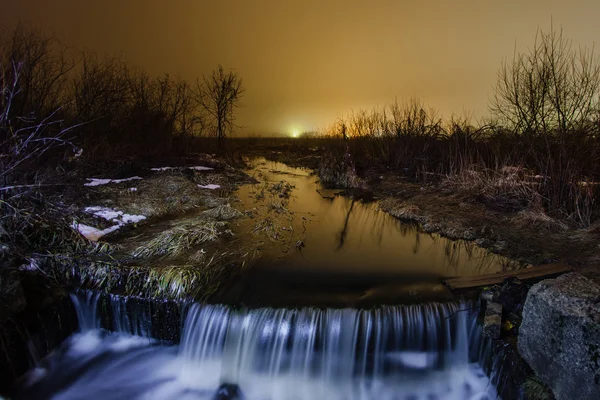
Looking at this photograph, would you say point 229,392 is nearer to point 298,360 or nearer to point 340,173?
point 298,360

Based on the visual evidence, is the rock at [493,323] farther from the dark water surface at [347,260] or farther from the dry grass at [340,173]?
the dry grass at [340,173]

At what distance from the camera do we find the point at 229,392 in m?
4.71

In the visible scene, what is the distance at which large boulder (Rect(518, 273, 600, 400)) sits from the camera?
319 cm

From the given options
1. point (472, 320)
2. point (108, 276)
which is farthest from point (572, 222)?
point (108, 276)

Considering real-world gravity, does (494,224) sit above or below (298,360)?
above

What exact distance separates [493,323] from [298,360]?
269 cm

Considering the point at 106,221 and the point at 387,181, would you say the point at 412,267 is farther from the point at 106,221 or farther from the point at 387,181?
the point at 387,181

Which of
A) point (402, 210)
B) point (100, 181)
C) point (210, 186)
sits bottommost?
point (402, 210)

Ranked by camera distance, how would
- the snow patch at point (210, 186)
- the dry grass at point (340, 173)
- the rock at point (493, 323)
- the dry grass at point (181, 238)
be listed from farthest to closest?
the dry grass at point (340, 173), the snow patch at point (210, 186), the dry grass at point (181, 238), the rock at point (493, 323)

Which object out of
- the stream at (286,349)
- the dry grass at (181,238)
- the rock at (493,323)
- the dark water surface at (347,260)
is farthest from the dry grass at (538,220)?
the dry grass at (181,238)

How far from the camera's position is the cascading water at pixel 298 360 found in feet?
15.4

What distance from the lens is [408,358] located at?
4852mm

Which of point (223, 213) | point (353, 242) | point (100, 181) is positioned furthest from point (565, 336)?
point (100, 181)

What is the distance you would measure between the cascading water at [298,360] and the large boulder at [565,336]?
1024 mm
